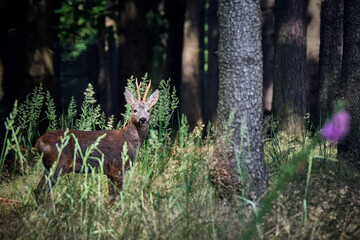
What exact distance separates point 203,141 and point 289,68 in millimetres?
2547

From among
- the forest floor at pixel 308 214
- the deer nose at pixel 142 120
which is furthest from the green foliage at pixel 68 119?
the deer nose at pixel 142 120

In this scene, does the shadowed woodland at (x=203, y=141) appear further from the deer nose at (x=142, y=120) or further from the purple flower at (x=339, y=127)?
the deer nose at (x=142, y=120)

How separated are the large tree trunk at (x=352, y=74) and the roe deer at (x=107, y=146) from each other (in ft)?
9.84

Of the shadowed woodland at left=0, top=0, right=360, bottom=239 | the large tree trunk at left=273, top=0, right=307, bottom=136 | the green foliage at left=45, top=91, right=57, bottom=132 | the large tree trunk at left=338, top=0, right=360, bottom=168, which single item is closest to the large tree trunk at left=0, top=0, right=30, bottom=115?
the shadowed woodland at left=0, top=0, right=360, bottom=239

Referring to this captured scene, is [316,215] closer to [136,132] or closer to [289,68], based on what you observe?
[136,132]

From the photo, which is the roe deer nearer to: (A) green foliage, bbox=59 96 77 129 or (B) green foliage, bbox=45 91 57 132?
(B) green foliage, bbox=45 91 57 132

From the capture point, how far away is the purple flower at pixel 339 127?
7.15m

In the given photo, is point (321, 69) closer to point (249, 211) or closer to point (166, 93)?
point (166, 93)

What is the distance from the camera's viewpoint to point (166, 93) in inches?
270

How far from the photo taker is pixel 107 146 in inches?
226

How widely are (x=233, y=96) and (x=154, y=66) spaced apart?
18094mm

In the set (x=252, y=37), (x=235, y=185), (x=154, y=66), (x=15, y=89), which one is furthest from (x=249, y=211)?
(x=154, y=66)

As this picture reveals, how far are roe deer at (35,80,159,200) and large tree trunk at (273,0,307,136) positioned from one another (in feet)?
13.6

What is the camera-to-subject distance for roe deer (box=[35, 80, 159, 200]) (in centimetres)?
535
